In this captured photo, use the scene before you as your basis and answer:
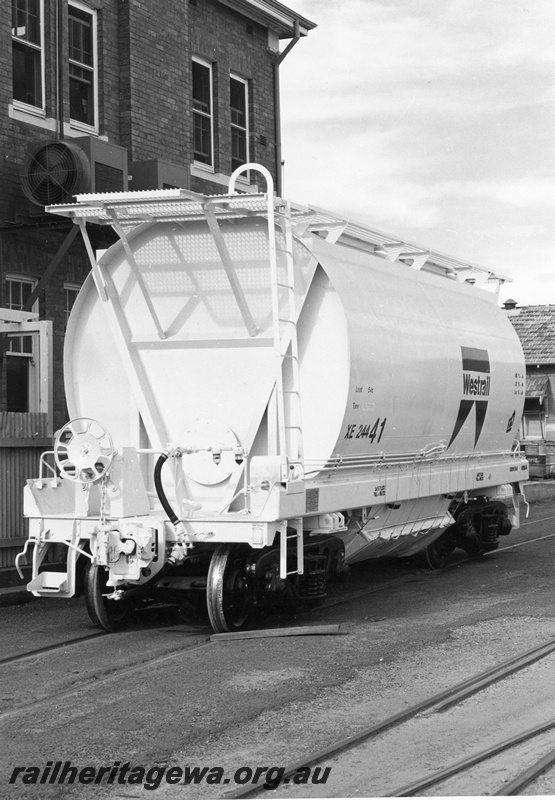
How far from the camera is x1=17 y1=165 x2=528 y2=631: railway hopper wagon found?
9.18 m

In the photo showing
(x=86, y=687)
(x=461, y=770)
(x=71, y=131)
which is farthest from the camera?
(x=71, y=131)

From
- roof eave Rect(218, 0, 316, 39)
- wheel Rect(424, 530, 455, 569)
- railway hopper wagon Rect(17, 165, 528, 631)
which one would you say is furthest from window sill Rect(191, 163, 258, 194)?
wheel Rect(424, 530, 455, 569)

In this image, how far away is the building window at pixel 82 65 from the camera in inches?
625

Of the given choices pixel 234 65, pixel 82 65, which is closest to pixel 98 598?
pixel 82 65

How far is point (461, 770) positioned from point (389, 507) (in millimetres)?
5720

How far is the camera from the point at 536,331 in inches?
1454

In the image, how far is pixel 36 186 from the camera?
14.1 meters

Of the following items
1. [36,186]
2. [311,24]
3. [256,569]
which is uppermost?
[311,24]

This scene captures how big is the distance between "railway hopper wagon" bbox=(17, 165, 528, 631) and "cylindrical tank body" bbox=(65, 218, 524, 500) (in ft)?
0.05

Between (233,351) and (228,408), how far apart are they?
0.53 m

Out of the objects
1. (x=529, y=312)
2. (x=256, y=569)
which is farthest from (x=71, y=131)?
(x=529, y=312)

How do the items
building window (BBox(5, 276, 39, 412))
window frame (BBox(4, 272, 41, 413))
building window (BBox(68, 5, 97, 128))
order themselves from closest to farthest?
1. window frame (BBox(4, 272, 41, 413))
2. building window (BBox(5, 276, 39, 412))
3. building window (BBox(68, 5, 97, 128))

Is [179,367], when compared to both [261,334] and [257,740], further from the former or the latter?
Answer: [257,740]

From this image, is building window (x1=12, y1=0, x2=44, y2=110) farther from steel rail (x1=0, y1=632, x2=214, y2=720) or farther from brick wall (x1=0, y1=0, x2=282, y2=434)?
steel rail (x1=0, y1=632, x2=214, y2=720)
